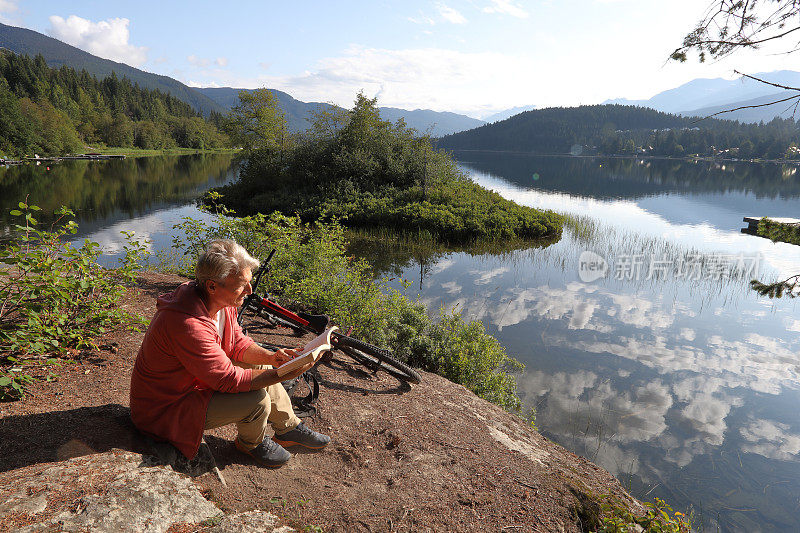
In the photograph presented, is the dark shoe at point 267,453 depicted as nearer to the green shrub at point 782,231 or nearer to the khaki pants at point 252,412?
the khaki pants at point 252,412

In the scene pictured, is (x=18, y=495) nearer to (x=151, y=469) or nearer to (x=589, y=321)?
(x=151, y=469)

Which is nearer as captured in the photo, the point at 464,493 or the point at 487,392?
the point at 464,493

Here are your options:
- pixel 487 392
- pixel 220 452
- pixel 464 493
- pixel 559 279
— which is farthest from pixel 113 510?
pixel 559 279

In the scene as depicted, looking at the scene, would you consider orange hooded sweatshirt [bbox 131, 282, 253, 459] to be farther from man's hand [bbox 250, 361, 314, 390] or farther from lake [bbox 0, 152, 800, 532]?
lake [bbox 0, 152, 800, 532]

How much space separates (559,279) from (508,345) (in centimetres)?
676

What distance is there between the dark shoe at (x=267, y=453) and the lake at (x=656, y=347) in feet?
16.1

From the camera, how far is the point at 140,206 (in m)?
28.1

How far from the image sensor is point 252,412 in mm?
3203

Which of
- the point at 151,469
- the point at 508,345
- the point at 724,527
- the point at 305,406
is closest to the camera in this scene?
the point at 151,469

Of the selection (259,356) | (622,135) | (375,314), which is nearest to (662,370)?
(375,314)

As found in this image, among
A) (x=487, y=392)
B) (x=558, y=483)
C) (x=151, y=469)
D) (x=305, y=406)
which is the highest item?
(x=151, y=469)

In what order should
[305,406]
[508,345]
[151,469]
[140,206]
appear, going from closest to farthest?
1. [151,469]
2. [305,406]
3. [508,345]
4. [140,206]

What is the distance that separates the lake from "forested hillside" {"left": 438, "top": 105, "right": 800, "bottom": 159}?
12278cm

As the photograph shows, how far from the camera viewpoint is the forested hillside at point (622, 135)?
4717 inches
